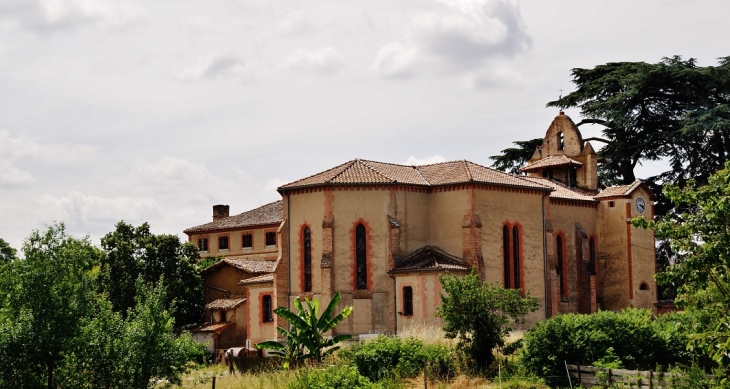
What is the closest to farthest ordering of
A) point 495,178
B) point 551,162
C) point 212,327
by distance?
1. point 495,178
2. point 212,327
3. point 551,162

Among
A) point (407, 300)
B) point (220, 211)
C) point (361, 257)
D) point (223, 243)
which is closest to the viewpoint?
point (407, 300)

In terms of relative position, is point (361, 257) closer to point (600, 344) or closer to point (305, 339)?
point (305, 339)

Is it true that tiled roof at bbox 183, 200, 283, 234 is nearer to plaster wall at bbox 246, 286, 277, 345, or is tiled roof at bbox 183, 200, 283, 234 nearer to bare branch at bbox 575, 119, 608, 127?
plaster wall at bbox 246, 286, 277, 345

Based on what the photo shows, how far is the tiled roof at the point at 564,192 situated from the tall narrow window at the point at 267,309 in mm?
16253

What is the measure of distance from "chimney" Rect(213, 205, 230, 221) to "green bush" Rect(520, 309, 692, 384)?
46107 millimetres

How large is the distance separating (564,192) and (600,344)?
23.5m

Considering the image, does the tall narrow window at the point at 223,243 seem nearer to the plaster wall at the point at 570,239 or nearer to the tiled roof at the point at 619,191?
the plaster wall at the point at 570,239

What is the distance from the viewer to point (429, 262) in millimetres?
47688

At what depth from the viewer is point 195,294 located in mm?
62094

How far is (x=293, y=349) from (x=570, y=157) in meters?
30.2

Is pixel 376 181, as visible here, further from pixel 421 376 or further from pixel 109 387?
pixel 109 387

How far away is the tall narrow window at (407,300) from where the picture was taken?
1858 inches

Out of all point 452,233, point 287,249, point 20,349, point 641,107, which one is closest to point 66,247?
point 20,349

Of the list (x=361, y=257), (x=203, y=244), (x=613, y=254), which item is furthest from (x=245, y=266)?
(x=613, y=254)
